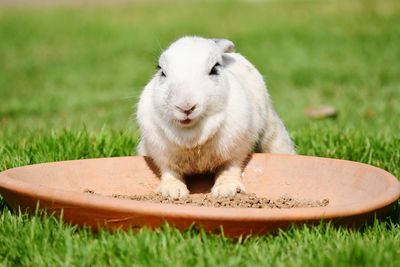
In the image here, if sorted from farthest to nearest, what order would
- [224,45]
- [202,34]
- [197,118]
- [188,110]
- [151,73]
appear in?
[202,34] → [151,73] → [224,45] → [197,118] → [188,110]

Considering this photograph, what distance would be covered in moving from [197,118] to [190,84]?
0.18m

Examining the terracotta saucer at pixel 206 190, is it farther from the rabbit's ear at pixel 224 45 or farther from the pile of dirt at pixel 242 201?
the rabbit's ear at pixel 224 45

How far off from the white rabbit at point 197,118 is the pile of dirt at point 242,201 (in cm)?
6

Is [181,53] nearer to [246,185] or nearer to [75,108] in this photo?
[246,185]

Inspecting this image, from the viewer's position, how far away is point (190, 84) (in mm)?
3500

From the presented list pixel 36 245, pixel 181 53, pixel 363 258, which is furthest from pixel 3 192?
pixel 363 258

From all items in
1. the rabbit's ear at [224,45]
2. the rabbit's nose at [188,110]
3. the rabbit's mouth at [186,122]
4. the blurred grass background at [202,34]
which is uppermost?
the rabbit's ear at [224,45]

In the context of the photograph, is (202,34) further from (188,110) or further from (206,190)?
(188,110)

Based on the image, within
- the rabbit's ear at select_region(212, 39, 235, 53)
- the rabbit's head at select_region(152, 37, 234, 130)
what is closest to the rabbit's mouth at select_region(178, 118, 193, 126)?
the rabbit's head at select_region(152, 37, 234, 130)

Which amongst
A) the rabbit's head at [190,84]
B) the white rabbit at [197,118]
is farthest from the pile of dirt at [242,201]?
the rabbit's head at [190,84]

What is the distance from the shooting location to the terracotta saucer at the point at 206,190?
2.82 m

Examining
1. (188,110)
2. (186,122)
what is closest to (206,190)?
(186,122)

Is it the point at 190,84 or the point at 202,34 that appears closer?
the point at 190,84

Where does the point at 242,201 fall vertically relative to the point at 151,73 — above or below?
above
